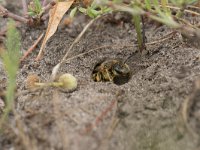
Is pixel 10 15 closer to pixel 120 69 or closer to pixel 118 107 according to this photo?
pixel 120 69

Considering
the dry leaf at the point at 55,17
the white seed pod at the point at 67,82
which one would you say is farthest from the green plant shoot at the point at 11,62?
the dry leaf at the point at 55,17

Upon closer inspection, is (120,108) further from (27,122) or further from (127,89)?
(27,122)

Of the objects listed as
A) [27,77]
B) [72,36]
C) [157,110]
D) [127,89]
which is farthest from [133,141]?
[72,36]

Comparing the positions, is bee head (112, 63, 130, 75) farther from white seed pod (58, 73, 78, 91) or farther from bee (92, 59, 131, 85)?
white seed pod (58, 73, 78, 91)

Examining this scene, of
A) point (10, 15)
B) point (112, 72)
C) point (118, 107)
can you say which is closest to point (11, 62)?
point (118, 107)

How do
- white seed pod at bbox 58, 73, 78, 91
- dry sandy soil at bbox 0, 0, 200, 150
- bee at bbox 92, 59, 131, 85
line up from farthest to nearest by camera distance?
bee at bbox 92, 59, 131, 85 → white seed pod at bbox 58, 73, 78, 91 → dry sandy soil at bbox 0, 0, 200, 150

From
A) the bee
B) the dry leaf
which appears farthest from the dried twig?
the bee

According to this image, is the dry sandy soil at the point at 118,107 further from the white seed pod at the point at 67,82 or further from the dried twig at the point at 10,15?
the dried twig at the point at 10,15

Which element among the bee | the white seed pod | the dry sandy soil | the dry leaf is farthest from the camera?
the dry leaf
